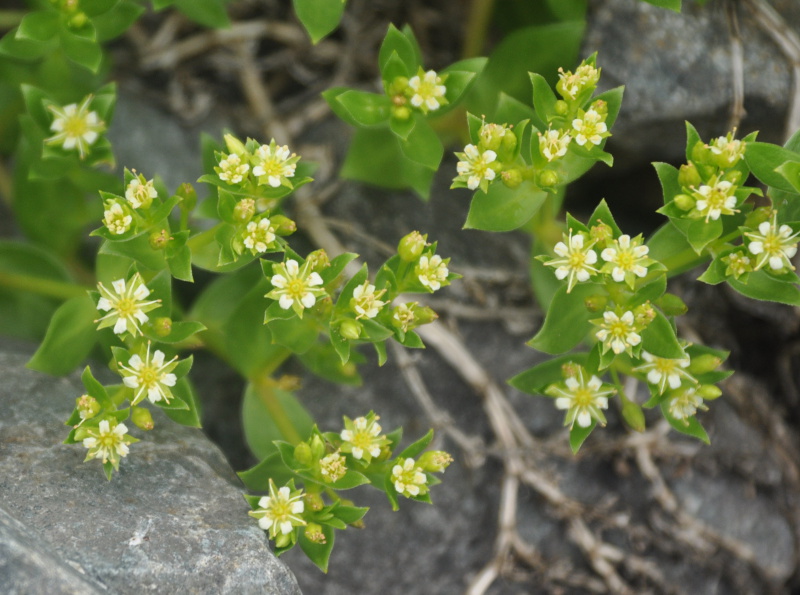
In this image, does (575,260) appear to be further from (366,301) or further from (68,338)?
(68,338)

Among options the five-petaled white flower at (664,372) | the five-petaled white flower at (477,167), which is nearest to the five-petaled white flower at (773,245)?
the five-petaled white flower at (664,372)

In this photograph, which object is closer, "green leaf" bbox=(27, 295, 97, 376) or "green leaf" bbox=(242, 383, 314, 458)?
"green leaf" bbox=(27, 295, 97, 376)

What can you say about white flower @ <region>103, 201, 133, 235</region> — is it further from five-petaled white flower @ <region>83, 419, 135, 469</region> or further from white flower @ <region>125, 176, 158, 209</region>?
five-petaled white flower @ <region>83, 419, 135, 469</region>

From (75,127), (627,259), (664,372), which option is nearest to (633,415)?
(664,372)

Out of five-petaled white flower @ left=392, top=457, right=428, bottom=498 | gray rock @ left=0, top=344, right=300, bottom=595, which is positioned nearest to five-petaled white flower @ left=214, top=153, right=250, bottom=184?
gray rock @ left=0, top=344, right=300, bottom=595

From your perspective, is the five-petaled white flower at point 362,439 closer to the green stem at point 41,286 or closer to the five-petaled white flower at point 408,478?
the five-petaled white flower at point 408,478
